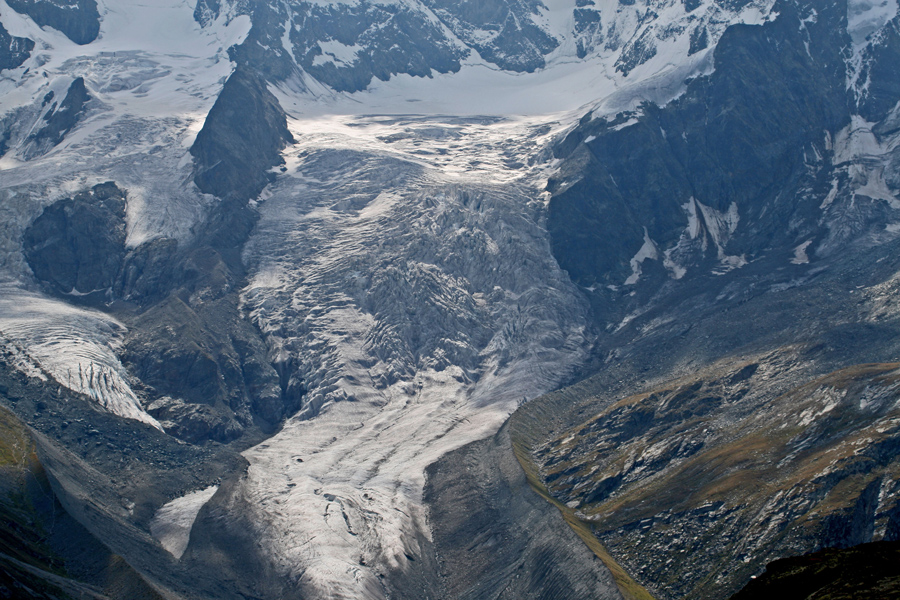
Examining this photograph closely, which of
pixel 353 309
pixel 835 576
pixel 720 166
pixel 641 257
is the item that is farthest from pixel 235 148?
pixel 835 576

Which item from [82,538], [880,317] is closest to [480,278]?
[880,317]

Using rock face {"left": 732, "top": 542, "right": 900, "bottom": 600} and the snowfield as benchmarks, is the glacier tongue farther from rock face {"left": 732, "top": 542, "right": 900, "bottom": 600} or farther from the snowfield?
rock face {"left": 732, "top": 542, "right": 900, "bottom": 600}

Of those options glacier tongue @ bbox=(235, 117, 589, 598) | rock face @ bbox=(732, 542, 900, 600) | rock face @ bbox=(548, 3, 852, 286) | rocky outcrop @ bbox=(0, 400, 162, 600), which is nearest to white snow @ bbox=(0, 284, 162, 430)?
glacier tongue @ bbox=(235, 117, 589, 598)

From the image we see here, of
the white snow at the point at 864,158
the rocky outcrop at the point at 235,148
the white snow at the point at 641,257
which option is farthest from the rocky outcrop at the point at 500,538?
the rocky outcrop at the point at 235,148

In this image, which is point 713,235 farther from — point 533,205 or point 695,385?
point 695,385

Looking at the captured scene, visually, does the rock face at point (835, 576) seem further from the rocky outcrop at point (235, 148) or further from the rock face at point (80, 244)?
the rocky outcrop at point (235, 148)

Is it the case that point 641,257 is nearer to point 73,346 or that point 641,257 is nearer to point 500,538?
point 500,538
